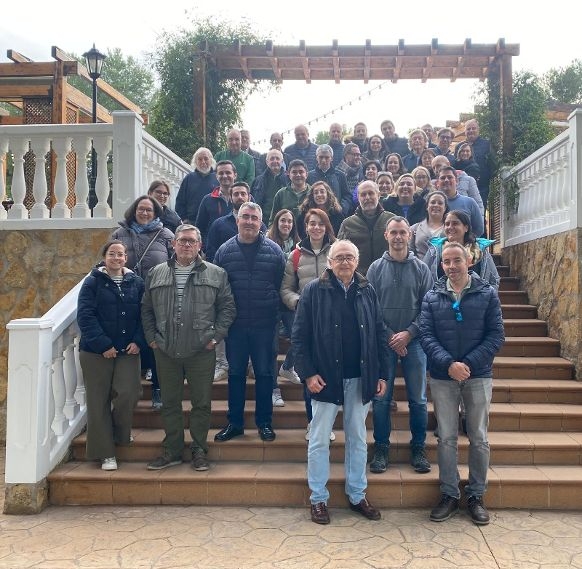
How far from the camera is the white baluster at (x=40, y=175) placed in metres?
5.50

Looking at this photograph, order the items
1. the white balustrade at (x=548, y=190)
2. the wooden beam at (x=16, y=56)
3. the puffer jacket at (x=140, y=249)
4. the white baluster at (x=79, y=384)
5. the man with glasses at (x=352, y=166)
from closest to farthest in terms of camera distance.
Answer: the white baluster at (x=79, y=384) < the puffer jacket at (x=140, y=249) < the white balustrade at (x=548, y=190) < the man with glasses at (x=352, y=166) < the wooden beam at (x=16, y=56)

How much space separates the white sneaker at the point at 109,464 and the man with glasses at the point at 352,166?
13.1 ft

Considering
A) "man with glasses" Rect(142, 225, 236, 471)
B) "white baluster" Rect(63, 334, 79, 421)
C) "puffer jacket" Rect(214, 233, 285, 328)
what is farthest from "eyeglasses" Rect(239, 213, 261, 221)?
"white baluster" Rect(63, 334, 79, 421)

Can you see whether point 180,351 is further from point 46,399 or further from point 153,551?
point 153,551

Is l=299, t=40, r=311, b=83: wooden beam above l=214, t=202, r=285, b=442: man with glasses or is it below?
above

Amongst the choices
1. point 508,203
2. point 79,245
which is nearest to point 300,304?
point 79,245

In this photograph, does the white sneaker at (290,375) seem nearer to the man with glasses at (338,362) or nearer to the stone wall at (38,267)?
the man with glasses at (338,362)

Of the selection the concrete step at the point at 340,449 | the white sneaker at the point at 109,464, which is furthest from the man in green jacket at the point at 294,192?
the white sneaker at the point at 109,464

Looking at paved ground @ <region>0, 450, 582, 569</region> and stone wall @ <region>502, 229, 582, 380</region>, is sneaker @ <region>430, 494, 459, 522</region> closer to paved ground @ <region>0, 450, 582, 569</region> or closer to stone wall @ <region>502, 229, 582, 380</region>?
paved ground @ <region>0, 450, 582, 569</region>

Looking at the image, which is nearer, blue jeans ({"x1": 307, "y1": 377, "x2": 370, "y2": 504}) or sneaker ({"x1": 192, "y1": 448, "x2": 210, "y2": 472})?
blue jeans ({"x1": 307, "y1": 377, "x2": 370, "y2": 504})

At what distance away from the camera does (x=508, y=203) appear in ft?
23.7

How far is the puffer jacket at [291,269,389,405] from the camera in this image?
11.3 ft

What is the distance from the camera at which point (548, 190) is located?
19.6 ft

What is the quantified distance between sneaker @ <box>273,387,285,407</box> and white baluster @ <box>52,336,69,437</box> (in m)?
1.60
